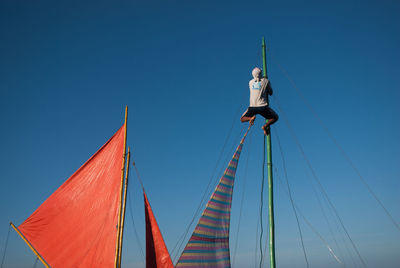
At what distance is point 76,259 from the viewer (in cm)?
1691

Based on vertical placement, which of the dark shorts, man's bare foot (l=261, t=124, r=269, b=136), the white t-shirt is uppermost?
the white t-shirt

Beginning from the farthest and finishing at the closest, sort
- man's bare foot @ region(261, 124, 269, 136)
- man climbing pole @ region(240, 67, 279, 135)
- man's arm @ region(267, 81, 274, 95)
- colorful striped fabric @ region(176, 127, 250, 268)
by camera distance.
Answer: man's arm @ region(267, 81, 274, 95), man climbing pole @ region(240, 67, 279, 135), man's bare foot @ region(261, 124, 269, 136), colorful striped fabric @ region(176, 127, 250, 268)

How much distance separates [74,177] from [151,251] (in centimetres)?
589

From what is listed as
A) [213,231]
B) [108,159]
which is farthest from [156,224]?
[213,231]

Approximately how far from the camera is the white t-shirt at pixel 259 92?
9.61 meters

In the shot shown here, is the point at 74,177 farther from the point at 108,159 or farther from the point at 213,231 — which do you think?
the point at 213,231

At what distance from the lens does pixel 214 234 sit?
9.34 m

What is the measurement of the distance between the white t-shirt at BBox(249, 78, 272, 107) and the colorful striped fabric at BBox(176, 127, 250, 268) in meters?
1.84

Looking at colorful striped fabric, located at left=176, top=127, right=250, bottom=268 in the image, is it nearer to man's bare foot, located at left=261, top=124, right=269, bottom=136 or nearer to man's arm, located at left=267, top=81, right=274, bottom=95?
man's bare foot, located at left=261, top=124, right=269, bottom=136

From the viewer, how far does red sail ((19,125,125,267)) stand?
671 inches

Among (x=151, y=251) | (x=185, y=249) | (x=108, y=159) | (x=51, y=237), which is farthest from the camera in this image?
(x=108, y=159)

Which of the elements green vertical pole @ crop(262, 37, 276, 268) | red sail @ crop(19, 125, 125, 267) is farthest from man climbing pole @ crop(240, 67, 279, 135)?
red sail @ crop(19, 125, 125, 267)

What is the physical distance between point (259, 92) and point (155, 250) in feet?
32.9

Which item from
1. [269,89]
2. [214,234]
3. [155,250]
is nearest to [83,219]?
[155,250]
